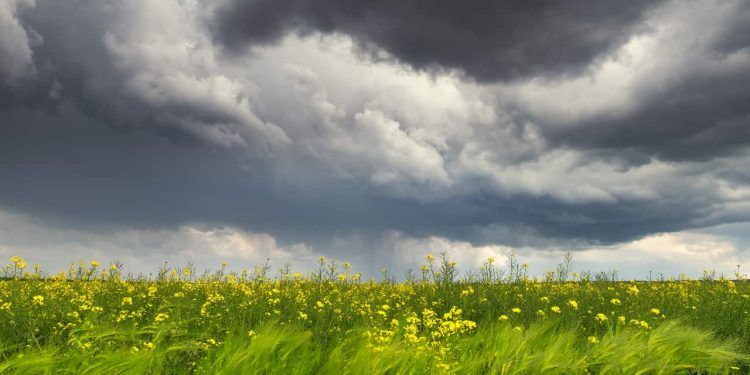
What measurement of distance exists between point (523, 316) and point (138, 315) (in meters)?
7.37

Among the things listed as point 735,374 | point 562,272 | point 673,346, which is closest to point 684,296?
point 562,272

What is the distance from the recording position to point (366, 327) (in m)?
7.15

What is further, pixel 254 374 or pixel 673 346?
pixel 673 346

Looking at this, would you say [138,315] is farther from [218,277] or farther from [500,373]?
[500,373]

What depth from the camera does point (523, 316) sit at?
10.5 meters

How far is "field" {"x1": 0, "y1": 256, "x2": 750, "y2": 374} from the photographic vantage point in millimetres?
4969

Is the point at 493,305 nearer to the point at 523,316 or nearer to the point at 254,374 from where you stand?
the point at 523,316

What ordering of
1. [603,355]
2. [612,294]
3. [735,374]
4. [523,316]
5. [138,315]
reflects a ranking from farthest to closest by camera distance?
[612,294], [523,316], [138,315], [735,374], [603,355]

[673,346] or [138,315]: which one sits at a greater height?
[673,346]

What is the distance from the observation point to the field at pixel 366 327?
16.3ft

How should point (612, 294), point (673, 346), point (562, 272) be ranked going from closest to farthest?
point (673, 346)
point (612, 294)
point (562, 272)

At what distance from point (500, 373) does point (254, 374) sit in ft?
7.82

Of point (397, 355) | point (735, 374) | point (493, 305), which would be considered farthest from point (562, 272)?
point (397, 355)

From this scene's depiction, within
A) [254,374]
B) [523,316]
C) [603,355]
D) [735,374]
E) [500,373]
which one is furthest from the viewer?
[523,316]
